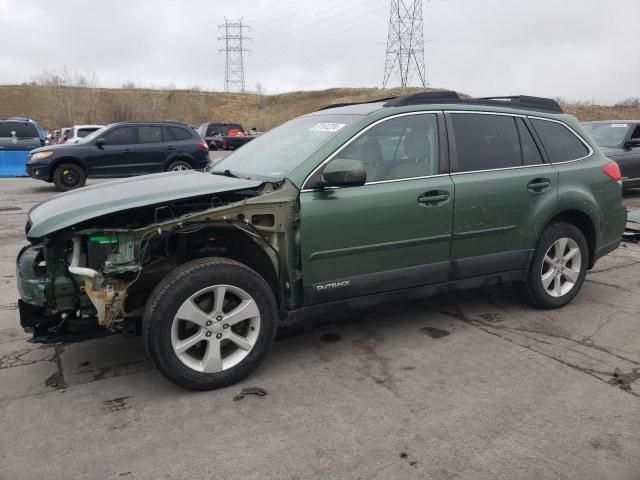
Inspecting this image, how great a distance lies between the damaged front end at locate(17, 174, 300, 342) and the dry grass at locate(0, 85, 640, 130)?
54266 millimetres

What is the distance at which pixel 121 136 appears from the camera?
13.6 m

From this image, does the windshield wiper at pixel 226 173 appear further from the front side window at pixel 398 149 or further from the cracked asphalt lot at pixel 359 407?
the cracked asphalt lot at pixel 359 407

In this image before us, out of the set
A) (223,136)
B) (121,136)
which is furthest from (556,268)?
(223,136)

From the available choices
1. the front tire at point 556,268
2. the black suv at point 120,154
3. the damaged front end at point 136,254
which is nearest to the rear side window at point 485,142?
the front tire at point 556,268

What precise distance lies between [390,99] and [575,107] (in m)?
67.5

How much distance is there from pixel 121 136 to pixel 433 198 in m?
11.5

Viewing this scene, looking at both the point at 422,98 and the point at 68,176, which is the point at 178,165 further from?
the point at 422,98

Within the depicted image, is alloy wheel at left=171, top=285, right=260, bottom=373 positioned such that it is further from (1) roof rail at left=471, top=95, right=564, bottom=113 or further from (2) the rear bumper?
(2) the rear bumper

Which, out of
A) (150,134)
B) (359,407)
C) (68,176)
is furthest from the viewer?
(150,134)

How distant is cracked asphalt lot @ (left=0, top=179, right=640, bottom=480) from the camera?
2.57m

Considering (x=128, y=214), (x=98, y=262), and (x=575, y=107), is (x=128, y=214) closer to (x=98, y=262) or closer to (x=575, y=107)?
(x=98, y=262)

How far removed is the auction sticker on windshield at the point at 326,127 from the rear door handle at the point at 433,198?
2.51 feet

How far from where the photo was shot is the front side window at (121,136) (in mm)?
13516

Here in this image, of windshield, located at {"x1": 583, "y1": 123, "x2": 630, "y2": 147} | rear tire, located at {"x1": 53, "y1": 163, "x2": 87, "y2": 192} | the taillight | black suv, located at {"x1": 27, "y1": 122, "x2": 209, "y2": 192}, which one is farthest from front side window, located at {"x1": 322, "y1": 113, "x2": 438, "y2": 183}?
rear tire, located at {"x1": 53, "y1": 163, "x2": 87, "y2": 192}
